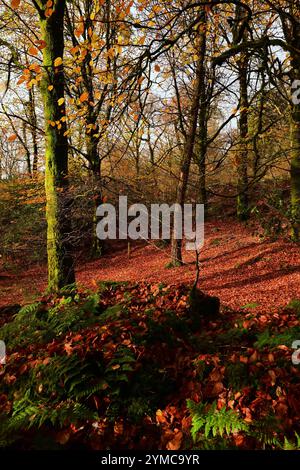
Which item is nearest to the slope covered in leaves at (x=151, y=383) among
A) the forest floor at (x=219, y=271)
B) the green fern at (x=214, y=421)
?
the green fern at (x=214, y=421)

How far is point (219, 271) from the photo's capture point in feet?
35.8

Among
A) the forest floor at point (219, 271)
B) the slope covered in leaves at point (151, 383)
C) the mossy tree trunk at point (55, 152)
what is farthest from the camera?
the forest floor at point (219, 271)

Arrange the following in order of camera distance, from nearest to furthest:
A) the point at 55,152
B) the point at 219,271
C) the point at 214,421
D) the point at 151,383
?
the point at 214,421 → the point at 151,383 → the point at 55,152 → the point at 219,271

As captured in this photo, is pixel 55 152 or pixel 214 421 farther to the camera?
pixel 55 152

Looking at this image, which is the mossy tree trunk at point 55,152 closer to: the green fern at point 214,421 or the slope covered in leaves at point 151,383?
the slope covered in leaves at point 151,383

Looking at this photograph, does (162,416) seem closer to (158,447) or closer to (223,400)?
(158,447)

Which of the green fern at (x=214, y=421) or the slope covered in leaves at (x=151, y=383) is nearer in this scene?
the green fern at (x=214, y=421)

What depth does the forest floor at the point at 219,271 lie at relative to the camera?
810 cm

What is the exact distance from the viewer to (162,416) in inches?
104

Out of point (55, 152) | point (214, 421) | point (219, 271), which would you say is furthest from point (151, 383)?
point (219, 271)

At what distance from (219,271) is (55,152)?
6.78 meters

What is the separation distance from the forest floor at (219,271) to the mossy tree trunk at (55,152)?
0.78 meters

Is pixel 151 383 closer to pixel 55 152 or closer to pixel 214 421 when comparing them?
pixel 214 421

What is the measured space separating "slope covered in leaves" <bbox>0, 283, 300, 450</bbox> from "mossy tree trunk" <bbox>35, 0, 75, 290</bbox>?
306cm
